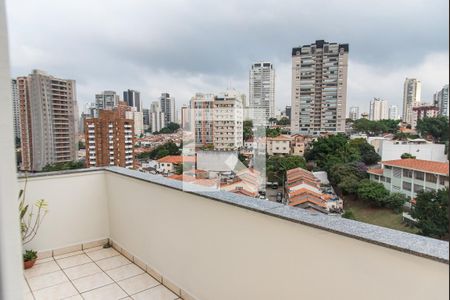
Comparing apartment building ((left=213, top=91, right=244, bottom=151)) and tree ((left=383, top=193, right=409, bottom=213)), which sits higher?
apartment building ((left=213, top=91, right=244, bottom=151))

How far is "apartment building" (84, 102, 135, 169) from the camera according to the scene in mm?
2990

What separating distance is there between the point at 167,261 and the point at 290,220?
1.41 m

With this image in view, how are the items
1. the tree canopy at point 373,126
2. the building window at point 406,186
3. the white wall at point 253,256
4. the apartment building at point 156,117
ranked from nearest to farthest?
the white wall at point 253,256 < the building window at point 406,186 < the tree canopy at point 373,126 < the apartment building at point 156,117

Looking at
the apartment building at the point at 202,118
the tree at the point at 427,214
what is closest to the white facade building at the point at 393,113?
the tree at the point at 427,214

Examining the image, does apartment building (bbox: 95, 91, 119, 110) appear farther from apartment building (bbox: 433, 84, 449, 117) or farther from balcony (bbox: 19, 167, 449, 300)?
apartment building (bbox: 433, 84, 449, 117)

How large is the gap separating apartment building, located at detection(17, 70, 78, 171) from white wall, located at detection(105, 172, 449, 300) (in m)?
0.70

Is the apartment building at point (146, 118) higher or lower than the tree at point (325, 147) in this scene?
higher

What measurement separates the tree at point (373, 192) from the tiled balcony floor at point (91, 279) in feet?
5.39

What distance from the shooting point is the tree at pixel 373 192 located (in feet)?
5.06

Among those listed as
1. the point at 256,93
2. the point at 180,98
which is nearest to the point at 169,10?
the point at 180,98

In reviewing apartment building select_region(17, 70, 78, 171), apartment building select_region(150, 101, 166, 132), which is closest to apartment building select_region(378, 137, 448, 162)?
apartment building select_region(150, 101, 166, 132)

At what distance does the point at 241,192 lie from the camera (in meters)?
1.98

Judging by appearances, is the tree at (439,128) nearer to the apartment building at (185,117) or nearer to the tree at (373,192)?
the tree at (373,192)

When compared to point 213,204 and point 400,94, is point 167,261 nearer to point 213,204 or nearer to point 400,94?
point 213,204
